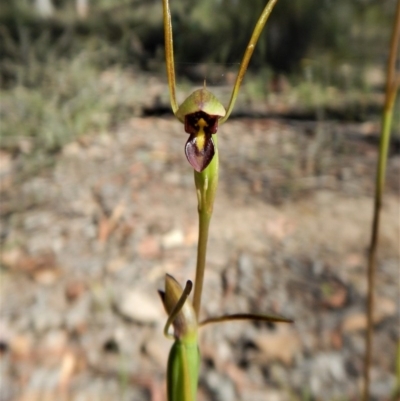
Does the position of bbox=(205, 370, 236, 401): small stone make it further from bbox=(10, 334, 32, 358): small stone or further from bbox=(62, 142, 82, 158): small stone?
bbox=(62, 142, 82, 158): small stone

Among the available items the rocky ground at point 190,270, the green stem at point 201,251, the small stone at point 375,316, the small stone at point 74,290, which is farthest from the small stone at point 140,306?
the green stem at point 201,251

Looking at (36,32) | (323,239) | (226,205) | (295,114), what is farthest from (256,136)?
(36,32)

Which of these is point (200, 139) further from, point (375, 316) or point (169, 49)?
point (375, 316)

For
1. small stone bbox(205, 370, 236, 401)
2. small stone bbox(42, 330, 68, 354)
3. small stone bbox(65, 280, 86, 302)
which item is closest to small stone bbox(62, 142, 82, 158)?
small stone bbox(65, 280, 86, 302)

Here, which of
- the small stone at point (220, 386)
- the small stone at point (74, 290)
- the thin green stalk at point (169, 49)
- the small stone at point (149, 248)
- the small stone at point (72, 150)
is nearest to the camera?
the thin green stalk at point (169, 49)

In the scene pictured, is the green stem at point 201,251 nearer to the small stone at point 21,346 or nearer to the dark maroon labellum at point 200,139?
the dark maroon labellum at point 200,139

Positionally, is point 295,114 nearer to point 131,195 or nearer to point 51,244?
point 131,195

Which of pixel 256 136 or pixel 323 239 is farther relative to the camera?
pixel 256 136
